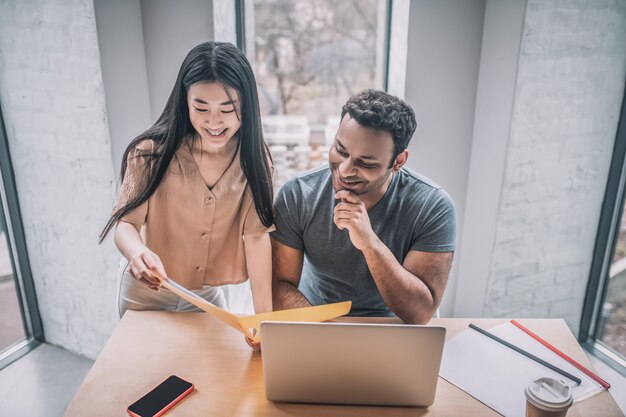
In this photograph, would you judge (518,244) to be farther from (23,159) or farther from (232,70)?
(23,159)

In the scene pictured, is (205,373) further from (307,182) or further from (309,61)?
(309,61)

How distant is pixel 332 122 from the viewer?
2.55 m

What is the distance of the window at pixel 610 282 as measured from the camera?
2109 mm

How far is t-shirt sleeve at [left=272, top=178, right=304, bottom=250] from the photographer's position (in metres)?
1.50

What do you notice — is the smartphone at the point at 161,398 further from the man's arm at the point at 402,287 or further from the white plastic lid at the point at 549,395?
the white plastic lid at the point at 549,395

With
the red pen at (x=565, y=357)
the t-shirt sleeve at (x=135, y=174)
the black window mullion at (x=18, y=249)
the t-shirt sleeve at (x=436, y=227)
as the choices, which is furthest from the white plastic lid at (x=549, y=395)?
the black window mullion at (x=18, y=249)

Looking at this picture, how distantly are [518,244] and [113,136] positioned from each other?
1729 millimetres

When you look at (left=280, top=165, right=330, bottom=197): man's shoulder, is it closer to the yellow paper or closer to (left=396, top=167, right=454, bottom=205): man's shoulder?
(left=396, top=167, right=454, bottom=205): man's shoulder

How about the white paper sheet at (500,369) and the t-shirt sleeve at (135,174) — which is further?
the t-shirt sleeve at (135,174)

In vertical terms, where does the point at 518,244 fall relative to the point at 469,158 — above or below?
below

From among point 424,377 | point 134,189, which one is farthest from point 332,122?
point 424,377

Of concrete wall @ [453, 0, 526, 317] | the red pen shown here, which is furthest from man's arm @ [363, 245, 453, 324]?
concrete wall @ [453, 0, 526, 317]

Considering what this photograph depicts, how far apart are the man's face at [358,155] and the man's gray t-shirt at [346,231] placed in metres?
0.14

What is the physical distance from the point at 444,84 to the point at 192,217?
4.09 ft
